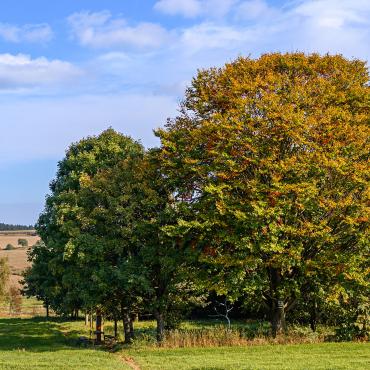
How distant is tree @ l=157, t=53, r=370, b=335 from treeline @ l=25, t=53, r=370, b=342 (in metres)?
0.07

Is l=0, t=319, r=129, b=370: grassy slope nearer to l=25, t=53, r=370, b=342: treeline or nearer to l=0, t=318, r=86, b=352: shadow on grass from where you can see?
l=0, t=318, r=86, b=352: shadow on grass

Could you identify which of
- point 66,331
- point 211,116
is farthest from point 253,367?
point 66,331

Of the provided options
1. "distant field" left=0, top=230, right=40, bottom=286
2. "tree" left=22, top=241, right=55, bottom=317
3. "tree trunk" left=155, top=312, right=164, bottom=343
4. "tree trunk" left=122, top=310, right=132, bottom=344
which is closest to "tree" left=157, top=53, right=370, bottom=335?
"tree trunk" left=155, top=312, right=164, bottom=343

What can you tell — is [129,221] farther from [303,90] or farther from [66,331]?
[66,331]

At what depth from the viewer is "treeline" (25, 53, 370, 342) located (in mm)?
26828

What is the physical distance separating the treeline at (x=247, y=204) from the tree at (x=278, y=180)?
0.24 feet

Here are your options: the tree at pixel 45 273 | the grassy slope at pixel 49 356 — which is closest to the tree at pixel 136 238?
the grassy slope at pixel 49 356

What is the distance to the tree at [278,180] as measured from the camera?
1046 inches

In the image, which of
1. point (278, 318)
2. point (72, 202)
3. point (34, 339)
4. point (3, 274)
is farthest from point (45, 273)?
point (278, 318)

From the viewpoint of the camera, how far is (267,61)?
29891 millimetres

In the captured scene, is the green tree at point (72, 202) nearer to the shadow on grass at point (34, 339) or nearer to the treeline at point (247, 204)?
the treeline at point (247, 204)

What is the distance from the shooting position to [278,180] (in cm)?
2641

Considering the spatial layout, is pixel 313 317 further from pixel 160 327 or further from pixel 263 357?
pixel 263 357

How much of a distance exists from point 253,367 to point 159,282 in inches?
525
